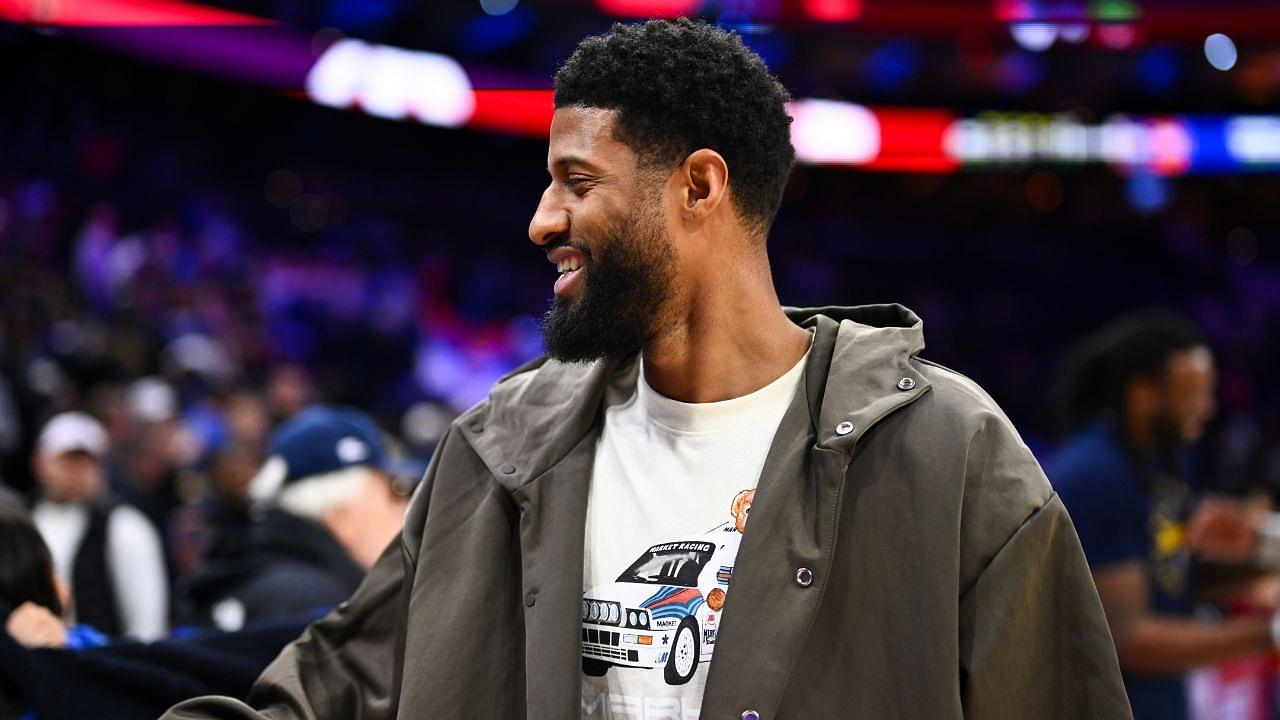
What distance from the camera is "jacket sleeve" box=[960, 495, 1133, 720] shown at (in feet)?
6.20

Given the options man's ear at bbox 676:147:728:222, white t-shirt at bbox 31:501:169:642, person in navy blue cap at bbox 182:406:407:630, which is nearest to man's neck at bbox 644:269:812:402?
man's ear at bbox 676:147:728:222

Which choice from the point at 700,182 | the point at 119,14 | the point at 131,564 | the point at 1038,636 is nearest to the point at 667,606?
the point at 1038,636

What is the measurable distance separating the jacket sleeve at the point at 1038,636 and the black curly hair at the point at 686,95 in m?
0.68

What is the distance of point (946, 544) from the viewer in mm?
1909

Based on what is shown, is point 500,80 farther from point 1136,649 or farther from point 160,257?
point 1136,649

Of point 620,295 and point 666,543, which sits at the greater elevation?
point 620,295

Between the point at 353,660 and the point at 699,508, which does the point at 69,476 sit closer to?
the point at 353,660

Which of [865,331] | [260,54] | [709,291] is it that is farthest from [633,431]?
[260,54]

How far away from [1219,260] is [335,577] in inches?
880

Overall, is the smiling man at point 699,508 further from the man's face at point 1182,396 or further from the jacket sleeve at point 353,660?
the man's face at point 1182,396

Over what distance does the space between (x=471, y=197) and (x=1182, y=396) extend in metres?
18.3

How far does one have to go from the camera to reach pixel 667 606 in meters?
2.05

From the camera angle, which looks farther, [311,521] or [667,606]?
[311,521]

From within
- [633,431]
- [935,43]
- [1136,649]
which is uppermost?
[935,43]
